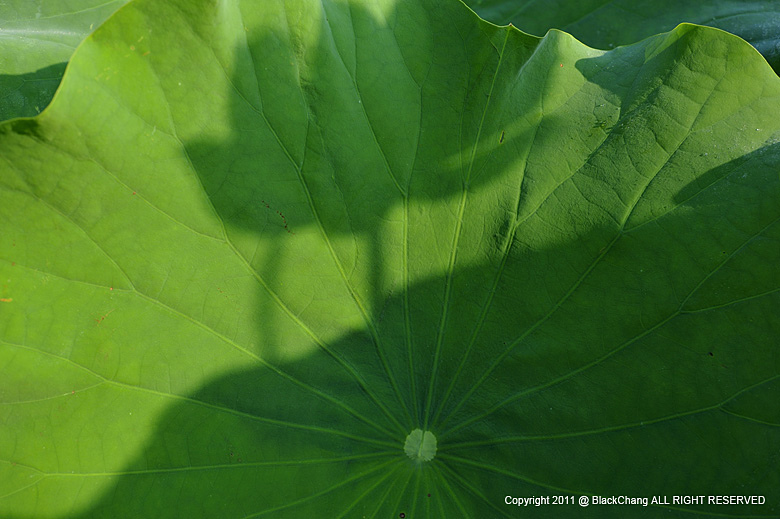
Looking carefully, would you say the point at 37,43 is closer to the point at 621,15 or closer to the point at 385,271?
the point at 385,271

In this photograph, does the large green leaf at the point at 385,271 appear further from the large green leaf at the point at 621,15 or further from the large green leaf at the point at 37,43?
the large green leaf at the point at 621,15

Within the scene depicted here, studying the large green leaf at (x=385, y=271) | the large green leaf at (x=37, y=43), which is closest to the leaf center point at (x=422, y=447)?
the large green leaf at (x=385, y=271)

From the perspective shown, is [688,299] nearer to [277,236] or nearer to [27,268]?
[277,236]

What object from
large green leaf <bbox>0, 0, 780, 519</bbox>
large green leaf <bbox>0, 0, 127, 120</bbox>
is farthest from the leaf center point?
large green leaf <bbox>0, 0, 127, 120</bbox>

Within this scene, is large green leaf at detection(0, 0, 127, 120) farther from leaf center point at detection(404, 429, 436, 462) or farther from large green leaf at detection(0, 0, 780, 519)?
leaf center point at detection(404, 429, 436, 462)

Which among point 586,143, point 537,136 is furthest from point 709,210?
point 537,136

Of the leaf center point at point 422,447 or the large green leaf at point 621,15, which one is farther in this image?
the large green leaf at point 621,15
